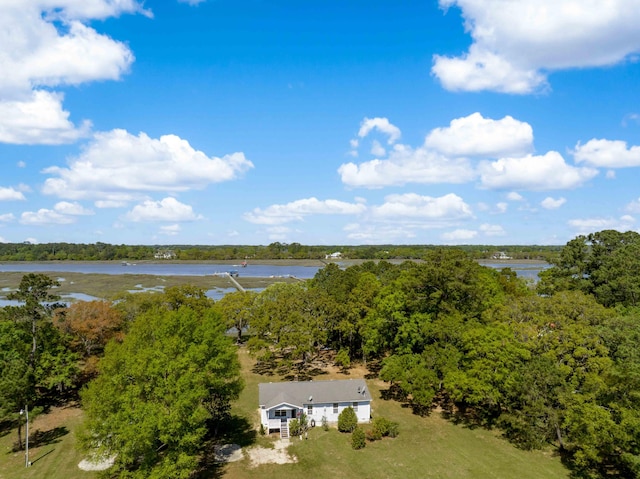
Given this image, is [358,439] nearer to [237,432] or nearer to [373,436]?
[373,436]

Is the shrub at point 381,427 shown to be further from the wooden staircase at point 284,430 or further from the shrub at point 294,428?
the wooden staircase at point 284,430

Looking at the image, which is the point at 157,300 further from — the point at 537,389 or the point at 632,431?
the point at 632,431

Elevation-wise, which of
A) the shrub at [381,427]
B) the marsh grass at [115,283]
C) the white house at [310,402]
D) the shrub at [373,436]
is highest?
the marsh grass at [115,283]

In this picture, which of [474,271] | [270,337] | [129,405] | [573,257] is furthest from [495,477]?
[573,257]

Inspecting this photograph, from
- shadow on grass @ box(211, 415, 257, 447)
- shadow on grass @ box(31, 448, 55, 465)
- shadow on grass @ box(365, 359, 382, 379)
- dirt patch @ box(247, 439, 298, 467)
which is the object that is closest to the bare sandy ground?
dirt patch @ box(247, 439, 298, 467)

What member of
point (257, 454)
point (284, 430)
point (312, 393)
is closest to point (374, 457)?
point (284, 430)

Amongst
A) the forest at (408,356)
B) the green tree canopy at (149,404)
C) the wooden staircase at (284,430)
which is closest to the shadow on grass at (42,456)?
the forest at (408,356)
